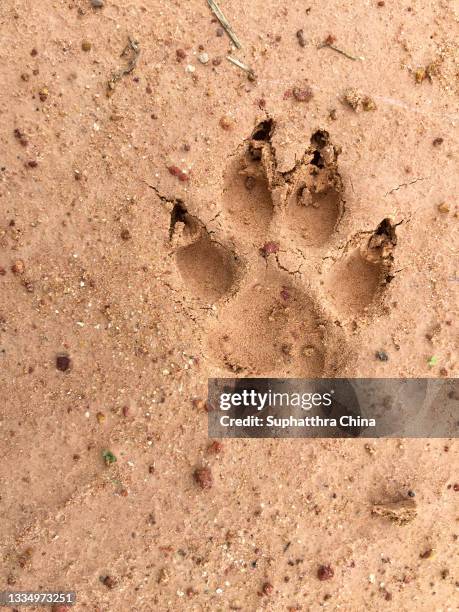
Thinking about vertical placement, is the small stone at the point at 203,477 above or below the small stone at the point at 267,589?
above

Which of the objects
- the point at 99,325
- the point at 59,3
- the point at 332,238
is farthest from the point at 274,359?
the point at 59,3

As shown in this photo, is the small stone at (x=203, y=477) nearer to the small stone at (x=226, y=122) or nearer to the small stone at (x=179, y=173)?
the small stone at (x=179, y=173)

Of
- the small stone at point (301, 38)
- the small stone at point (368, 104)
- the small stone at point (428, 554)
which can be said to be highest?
the small stone at point (301, 38)

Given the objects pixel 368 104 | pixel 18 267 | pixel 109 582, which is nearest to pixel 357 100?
pixel 368 104

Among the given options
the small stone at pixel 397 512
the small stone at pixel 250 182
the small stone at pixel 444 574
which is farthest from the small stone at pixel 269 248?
the small stone at pixel 444 574

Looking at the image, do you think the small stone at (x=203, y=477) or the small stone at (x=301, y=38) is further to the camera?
the small stone at (x=301, y=38)

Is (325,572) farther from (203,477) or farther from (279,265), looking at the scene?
(279,265)

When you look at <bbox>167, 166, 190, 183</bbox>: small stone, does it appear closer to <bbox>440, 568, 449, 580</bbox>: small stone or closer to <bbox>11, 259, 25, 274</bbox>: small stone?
<bbox>11, 259, 25, 274</bbox>: small stone

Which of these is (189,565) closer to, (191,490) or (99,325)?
(191,490)
